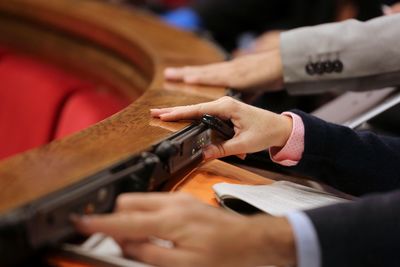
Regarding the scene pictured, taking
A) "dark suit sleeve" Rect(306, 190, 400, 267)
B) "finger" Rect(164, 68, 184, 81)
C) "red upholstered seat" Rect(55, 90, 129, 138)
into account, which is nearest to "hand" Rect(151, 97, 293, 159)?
"dark suit sleeve" Rect(306, 190, 400, 267)

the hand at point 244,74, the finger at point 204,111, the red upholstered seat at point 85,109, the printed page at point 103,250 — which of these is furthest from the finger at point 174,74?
the printed page at point 103,250

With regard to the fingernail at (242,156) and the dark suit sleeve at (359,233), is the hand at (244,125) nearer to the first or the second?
the fingernail at (242,156)

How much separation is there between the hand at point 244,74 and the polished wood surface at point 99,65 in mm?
32

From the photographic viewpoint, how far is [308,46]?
1097 millimetres

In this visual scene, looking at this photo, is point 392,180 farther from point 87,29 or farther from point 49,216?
point 87,29

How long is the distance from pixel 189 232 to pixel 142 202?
5 cm

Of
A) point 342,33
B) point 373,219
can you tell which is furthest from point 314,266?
point 342,33

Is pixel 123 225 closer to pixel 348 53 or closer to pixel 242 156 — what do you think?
pixel 242 156

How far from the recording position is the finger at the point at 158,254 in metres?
0.56

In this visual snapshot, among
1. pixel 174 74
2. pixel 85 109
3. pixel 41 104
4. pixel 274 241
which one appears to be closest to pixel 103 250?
pixel 274 241

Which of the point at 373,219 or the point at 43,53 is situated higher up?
the point at 43,53

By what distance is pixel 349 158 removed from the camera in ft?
2.68

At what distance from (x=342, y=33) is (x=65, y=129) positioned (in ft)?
2.05

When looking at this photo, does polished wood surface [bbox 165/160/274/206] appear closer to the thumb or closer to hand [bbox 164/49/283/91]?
the thumb
